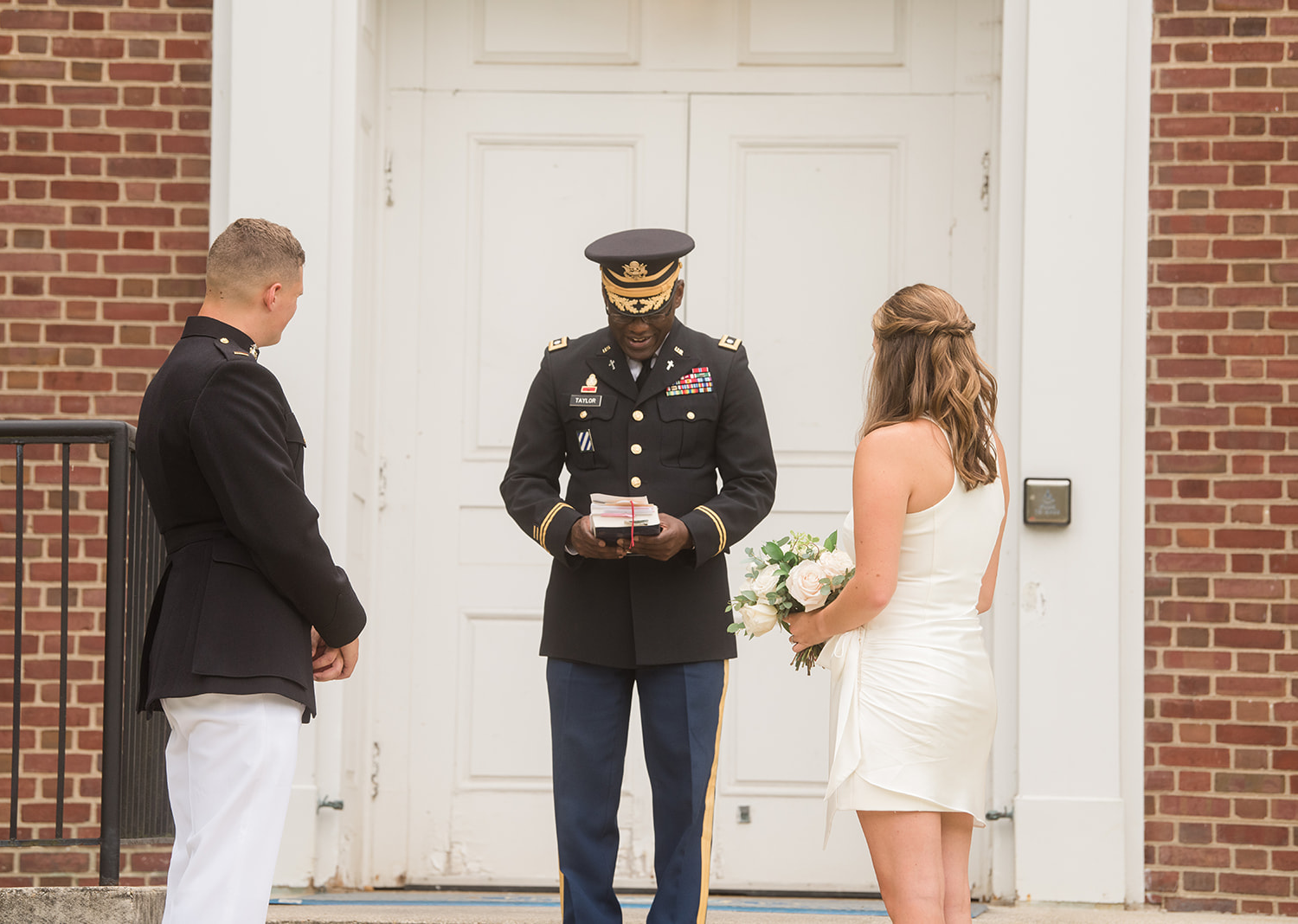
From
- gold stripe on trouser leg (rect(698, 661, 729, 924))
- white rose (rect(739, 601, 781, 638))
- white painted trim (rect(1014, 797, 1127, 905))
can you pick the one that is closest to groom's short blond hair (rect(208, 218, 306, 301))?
white rose (rect(739, 601, 781, 638))

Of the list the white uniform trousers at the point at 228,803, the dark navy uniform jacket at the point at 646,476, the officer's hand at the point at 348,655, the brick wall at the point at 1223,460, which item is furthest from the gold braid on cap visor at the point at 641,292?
the brick wall at the point at 1223,460

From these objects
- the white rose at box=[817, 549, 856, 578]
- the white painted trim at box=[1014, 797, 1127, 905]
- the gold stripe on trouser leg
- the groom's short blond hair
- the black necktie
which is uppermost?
the groom's short blond hair

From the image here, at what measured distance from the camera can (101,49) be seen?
481 cm

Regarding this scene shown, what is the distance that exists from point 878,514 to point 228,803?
4.44 feet

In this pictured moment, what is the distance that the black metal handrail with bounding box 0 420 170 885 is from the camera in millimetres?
3738

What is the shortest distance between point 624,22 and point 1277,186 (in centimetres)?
225

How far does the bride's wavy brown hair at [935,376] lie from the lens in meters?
2.83

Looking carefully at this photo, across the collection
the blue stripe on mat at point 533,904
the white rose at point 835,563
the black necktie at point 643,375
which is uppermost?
the black necktie at point 643,375

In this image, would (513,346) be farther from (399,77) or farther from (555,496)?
(555,496)

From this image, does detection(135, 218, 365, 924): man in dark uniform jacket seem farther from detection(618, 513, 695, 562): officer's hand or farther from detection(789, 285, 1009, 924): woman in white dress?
detection(789, 285, 1009, 924): woman in white dress

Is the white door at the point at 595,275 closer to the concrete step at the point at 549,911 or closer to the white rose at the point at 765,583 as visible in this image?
the concrete step at the point at 549,911

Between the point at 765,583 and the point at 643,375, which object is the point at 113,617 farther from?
the point at 765,583

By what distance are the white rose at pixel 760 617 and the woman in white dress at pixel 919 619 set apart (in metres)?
0.13

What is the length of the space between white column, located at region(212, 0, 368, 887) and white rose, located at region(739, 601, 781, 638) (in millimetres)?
1995
